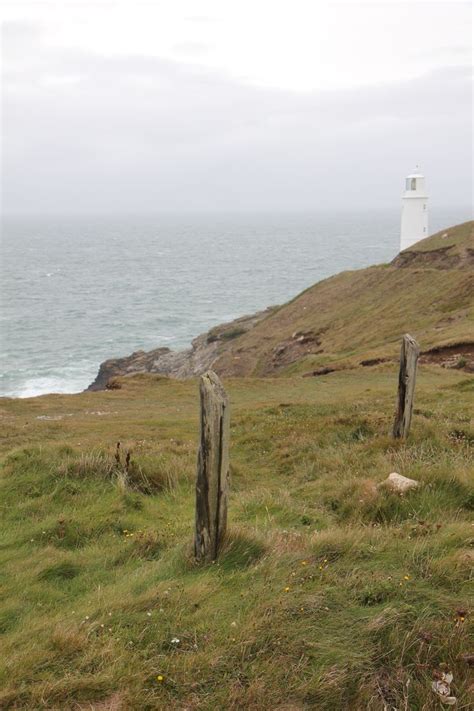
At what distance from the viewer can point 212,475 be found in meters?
8.65

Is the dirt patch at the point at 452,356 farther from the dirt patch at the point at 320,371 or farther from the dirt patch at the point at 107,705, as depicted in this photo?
the dirt patch at the point at 107,705

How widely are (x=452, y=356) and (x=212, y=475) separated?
31.2 m

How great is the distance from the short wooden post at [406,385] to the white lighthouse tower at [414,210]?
74.3 metres

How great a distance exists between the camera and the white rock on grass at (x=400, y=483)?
35.2 feet

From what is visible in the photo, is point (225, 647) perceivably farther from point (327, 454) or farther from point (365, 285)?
point (365, 285)

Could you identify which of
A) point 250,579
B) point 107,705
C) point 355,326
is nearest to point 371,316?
point 355,326

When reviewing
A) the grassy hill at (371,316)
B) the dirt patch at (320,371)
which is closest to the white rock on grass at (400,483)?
the grassy hill at (371,316)

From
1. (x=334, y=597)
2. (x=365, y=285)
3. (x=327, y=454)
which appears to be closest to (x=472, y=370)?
(x=327, y=454)

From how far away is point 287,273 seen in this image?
162m

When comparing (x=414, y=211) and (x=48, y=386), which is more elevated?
(x=414, y=211)

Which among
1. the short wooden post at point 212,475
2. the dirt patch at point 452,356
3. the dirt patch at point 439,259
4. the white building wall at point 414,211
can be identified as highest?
the white building wall at point 414,211

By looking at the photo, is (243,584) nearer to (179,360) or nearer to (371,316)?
(371,316)

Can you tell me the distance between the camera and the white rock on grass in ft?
35.2

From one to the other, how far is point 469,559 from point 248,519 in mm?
4279
